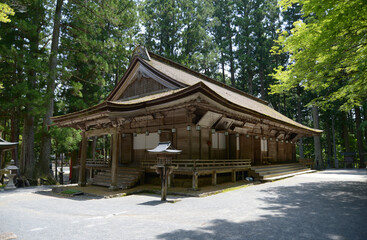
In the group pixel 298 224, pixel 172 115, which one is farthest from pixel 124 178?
pixel 298 224

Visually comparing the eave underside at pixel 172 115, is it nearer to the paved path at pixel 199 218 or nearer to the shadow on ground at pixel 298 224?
the paved path at pixel 199 218

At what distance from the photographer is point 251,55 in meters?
38.9

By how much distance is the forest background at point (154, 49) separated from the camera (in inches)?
362

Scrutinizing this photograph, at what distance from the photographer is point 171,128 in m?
13.6

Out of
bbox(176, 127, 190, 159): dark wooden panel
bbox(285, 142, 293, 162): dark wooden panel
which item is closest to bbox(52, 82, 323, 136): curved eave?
bbox(176, 127, 190, 159): dark wooden panel

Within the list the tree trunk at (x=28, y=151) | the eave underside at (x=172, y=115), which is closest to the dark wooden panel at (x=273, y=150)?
the eave underside at (x=172, y=115)

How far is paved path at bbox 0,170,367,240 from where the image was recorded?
5062 millimetres

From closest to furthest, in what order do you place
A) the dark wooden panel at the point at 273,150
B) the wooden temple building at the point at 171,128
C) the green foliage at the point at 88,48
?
the wooden temple building at the point at 171,128 < the green foliage at the point at 88,48 < the dark wooden panel at the point at 273,150

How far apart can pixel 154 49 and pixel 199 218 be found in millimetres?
32751

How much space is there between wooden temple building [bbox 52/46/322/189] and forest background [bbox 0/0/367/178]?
345 cm

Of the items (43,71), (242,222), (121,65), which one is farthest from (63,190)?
(121,65)

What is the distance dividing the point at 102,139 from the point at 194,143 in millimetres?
19489

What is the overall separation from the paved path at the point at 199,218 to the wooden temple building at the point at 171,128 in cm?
280

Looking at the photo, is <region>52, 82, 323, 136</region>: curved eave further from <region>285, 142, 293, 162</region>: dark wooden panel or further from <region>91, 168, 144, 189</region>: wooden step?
<region>285, 142, 293, 162</region>: dark wooden panel
